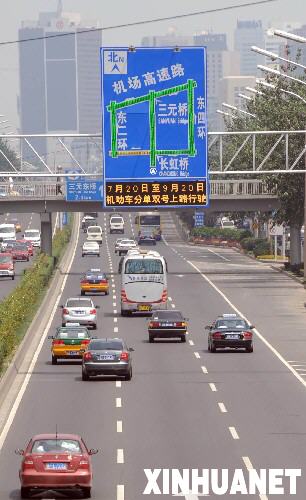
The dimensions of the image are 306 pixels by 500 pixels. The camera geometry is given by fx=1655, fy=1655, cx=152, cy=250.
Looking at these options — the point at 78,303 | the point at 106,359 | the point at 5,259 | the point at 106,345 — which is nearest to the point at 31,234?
the point at 5,259

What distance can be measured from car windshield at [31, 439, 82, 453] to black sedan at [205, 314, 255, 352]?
35.3 meters

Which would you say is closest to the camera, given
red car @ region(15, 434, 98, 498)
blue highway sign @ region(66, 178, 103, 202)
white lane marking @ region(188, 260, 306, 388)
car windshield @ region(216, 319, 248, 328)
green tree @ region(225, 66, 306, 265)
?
red car @ region(15, 434, 98, 498)

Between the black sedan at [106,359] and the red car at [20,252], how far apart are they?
86374 mm

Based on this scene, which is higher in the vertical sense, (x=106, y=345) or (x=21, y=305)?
(x=21, y=305)

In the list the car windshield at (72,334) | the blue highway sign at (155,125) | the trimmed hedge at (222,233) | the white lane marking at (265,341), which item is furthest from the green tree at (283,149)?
the trimmed hedge at (222,233)

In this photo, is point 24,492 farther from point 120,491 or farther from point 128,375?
point 128,375

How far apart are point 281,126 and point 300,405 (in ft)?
205

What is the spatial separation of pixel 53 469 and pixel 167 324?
42.3 metres

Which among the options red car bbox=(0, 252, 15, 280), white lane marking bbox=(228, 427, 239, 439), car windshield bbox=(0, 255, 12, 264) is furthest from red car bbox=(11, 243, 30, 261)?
→ white lane marking bbox=(228, 427, 239, 439)

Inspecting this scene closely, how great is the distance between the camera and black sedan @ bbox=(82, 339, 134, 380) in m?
55.1

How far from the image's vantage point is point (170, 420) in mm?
44188

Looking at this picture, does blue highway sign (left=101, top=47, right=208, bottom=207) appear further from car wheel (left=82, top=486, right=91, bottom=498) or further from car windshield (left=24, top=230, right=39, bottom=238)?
car windshield (left=24, top=230, right=39, bottom=238)

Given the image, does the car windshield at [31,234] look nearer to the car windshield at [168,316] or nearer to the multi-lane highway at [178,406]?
the multi-lane highway at [178,406]

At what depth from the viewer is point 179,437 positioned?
1591 inches
